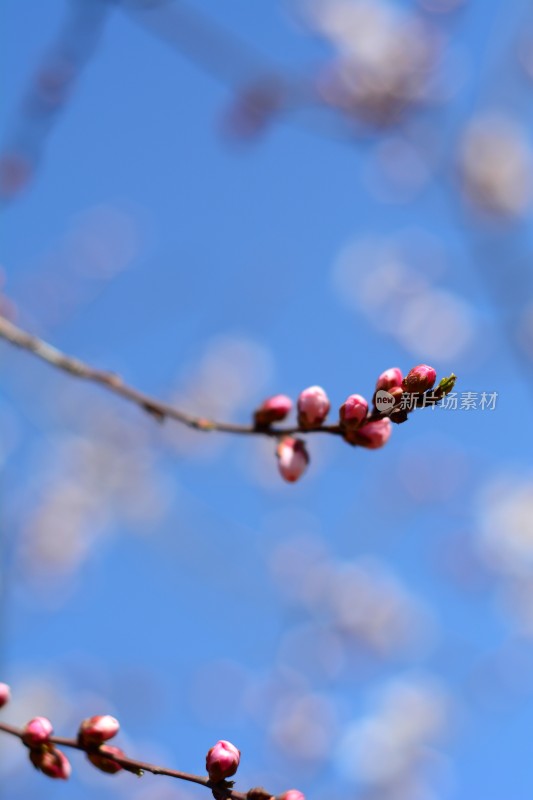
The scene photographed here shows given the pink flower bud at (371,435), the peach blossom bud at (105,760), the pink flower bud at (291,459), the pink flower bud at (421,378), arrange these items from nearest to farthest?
the pink flower bud at (421,378)
the peach blossom bud at (105,760)
the pink flower bud at (371,435)
the pink flower bud at (291,459)

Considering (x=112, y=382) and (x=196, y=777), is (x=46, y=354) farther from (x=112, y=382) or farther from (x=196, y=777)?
(x=196, y=777)

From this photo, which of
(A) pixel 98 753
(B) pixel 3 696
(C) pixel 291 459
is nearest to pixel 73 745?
(A) pixel 98 753

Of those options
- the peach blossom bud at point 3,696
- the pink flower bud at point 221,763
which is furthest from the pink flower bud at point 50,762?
the pink flower bud at point 221,763

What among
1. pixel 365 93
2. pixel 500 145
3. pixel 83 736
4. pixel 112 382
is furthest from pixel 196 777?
pixel 500 145

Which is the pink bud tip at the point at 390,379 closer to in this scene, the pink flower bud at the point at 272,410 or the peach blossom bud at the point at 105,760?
the pink flower bud at the point at 272,410

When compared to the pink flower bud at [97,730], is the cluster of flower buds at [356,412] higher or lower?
higher

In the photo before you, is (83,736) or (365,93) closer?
(83,736)

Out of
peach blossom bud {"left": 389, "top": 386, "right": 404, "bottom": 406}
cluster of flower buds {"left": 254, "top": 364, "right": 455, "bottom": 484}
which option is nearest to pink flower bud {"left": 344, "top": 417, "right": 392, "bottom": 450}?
cluster of flower buds {"left": 254, "top": 364, "right": 455, "bottom": 484}
